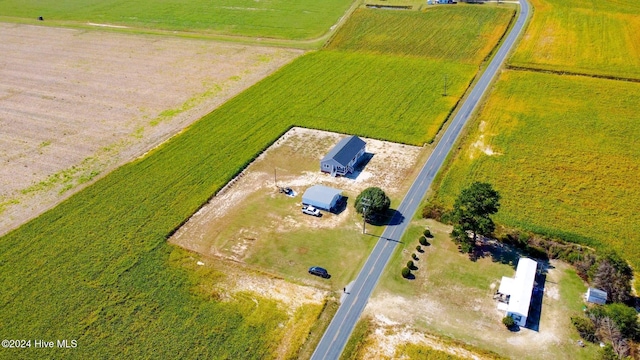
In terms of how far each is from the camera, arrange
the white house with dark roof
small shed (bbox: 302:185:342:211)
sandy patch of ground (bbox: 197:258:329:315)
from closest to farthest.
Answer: sandy patch of ground (bbox: 197:258:329:315) → small shed (bbox: 302:185:342:211) → the white house with dark roof

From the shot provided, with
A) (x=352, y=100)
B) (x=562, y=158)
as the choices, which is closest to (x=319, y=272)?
(x=562, y=158)

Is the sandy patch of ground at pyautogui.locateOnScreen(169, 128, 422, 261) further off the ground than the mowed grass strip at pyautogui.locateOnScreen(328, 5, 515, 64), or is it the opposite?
the mowed grass strip at pyautogui.locateOnScreen(328, 5, 515, 64)

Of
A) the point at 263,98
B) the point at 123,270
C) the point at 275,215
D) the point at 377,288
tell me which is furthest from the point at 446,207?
the point at 263,98

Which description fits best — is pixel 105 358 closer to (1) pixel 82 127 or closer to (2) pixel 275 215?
(2) pixel 275 215

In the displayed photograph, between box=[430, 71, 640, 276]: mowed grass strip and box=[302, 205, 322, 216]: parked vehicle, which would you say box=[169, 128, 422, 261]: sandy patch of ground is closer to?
box=[302, 205, 322, 216]: parked vehicle

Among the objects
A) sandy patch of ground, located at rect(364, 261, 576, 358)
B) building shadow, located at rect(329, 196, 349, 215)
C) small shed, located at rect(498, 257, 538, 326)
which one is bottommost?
sandy patch of ground, located at rect(364, 261, 576, 358)

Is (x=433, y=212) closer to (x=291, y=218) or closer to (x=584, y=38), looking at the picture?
(x=291, y=218)

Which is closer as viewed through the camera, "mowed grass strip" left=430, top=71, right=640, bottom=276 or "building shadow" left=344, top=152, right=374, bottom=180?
"mowed grass strip" left=430, top=71, right=640, bottom=276

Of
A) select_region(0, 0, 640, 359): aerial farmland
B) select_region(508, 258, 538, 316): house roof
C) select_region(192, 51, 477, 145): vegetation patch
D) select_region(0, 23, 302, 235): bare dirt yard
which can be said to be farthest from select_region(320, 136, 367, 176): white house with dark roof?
select_region(0, 23, 302, 235): bare dirt yard
